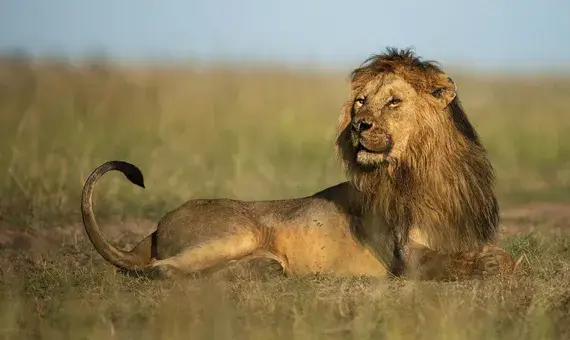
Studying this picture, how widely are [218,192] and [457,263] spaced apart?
5734 mm

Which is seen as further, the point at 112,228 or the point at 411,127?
the point at 112,228

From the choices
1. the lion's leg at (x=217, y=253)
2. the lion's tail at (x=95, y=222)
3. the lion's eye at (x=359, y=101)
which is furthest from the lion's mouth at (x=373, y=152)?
the lion's tail at (x=95, y=222)

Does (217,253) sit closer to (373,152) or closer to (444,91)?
(373,152)

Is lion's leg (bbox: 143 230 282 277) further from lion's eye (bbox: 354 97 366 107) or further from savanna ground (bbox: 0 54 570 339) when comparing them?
lion's eye (bbox: 354 97 366 107)

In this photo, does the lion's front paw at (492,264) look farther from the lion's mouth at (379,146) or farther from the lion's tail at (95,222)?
the lion's tail at (95,222)

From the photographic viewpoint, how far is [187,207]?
7605 mm

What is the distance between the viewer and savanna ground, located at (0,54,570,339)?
550cm

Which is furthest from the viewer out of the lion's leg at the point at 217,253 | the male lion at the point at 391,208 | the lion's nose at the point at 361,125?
the lion's leg at the point at 217,253

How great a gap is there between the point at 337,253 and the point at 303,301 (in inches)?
50.0

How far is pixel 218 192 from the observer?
12.1 metres

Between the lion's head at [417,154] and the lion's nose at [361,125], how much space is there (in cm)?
4

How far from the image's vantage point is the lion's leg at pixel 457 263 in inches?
255

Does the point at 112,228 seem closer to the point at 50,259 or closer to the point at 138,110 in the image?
the point at 50,259

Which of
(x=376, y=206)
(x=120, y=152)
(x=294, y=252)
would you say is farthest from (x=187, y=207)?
(x=120, y=152)
